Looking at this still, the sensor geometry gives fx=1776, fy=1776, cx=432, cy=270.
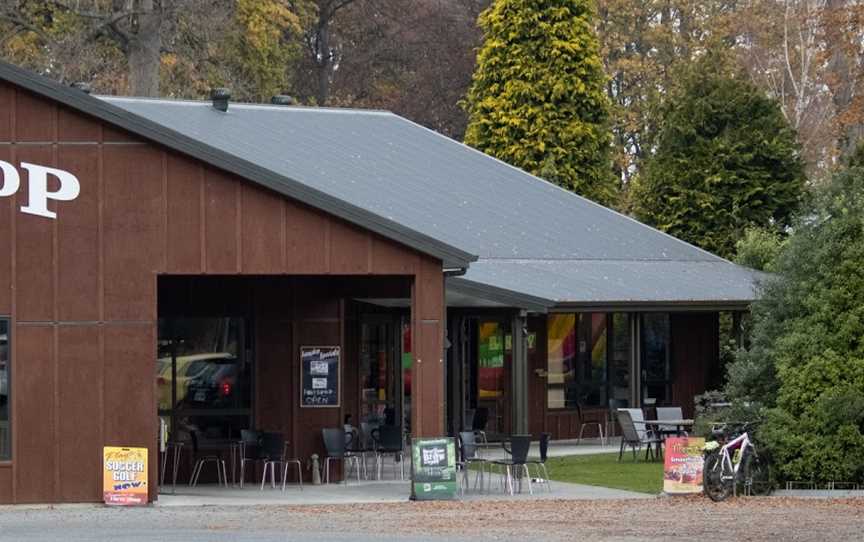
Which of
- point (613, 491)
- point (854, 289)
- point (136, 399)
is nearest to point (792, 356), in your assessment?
point (854, 289)

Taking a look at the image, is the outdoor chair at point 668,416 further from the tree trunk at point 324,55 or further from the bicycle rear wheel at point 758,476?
the tree trunk at point 324,55

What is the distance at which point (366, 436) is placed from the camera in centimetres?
2566

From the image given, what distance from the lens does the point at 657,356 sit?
108 ft

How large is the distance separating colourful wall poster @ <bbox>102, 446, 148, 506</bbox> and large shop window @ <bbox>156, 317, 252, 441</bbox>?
127 inches

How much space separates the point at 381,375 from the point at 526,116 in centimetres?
1497

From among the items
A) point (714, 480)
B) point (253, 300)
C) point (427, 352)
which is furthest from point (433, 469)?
point (253, 300)

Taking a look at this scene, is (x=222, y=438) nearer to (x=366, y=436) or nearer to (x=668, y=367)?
(x=366, y=436)

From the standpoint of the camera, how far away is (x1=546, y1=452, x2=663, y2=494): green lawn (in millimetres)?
23406

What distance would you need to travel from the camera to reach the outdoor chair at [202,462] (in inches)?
939

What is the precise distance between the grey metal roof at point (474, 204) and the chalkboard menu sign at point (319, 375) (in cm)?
335

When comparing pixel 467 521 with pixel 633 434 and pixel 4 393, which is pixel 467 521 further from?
pixel 633 434

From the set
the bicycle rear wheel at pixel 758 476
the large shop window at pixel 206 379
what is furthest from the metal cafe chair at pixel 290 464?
the bicycle rear wheel at pixel 758 476

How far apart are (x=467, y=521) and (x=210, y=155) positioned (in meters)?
5.41

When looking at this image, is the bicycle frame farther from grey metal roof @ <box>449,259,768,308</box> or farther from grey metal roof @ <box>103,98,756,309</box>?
grey metal roof @ <box>103,98,756,309</box>
